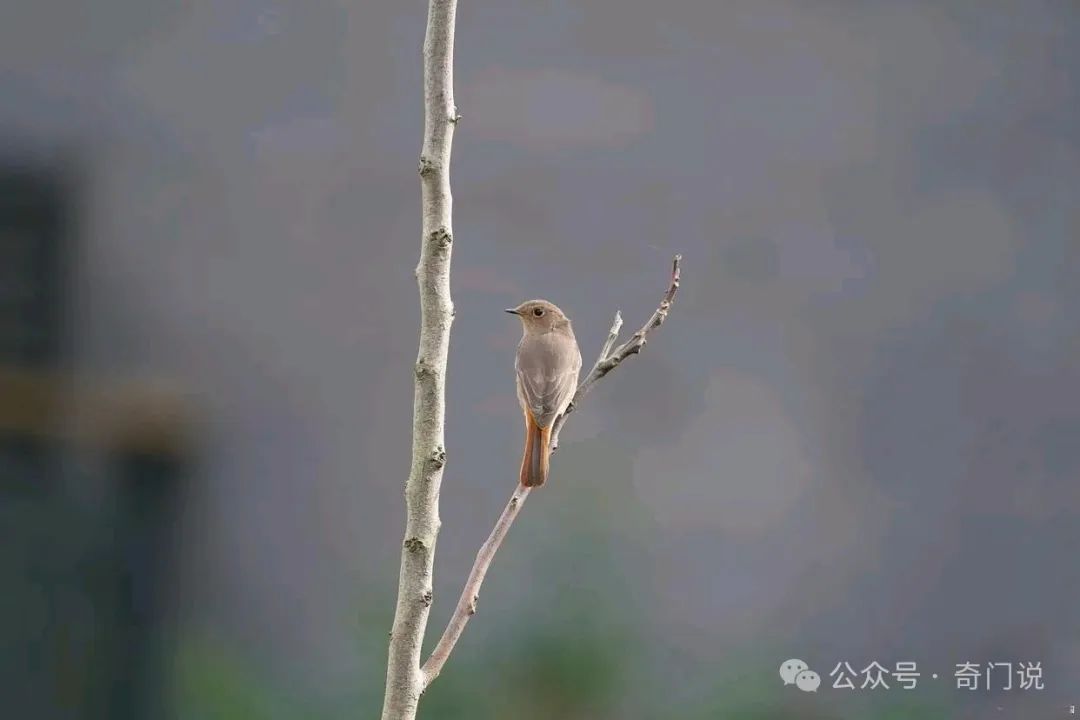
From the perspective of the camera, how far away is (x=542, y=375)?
155 centimetres

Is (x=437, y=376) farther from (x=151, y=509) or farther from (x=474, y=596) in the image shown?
(x=151, y=509)

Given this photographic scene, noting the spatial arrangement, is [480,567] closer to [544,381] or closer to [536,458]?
[536,458]

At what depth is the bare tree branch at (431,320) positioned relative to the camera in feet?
2.86

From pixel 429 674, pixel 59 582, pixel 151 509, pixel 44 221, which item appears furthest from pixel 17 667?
pixel 429 674

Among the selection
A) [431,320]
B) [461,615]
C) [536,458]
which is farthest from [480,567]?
[536,458]

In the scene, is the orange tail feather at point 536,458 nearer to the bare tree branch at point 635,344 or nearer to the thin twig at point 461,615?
the bare tree branch at point 635,344

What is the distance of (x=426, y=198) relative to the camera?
2.89ft

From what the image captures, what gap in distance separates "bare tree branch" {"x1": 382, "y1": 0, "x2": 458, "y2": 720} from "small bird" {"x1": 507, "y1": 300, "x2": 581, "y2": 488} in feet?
1.51

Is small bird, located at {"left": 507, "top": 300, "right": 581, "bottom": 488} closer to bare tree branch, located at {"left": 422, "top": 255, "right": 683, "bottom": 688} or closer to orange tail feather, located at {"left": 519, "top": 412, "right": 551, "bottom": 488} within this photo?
orange tail feather, located at {"left": 519, "top": 412, "right": 551, "bottom": 488}

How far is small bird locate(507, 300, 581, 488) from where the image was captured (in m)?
1.40

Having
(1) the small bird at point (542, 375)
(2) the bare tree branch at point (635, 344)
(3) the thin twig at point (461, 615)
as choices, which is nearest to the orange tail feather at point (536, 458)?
(1) the small bird at point (542, 375)

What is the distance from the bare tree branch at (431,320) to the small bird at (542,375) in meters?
0.46

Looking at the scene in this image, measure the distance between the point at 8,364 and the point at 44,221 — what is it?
313 millimetres

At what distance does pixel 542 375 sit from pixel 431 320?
26.8 inches
